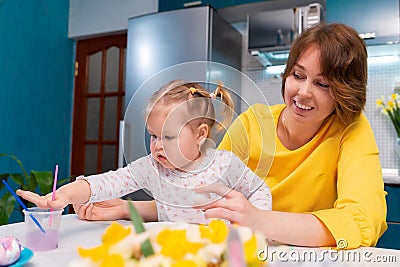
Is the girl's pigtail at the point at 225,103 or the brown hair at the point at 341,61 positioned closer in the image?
the girl's pigtail at the point at 225,103

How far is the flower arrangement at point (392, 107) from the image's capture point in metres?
2.43

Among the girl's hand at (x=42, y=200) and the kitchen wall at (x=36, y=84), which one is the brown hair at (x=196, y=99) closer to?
the girl's hand at (x=42, y=200)

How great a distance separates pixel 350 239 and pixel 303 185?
1.08 feet

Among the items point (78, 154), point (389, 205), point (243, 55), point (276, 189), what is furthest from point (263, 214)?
point (78, 154)

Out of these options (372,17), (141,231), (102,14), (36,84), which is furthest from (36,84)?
(141,231)

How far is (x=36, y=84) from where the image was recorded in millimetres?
3635

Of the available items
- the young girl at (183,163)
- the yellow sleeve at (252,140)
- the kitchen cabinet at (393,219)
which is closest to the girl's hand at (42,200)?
the young girl at (183,163)

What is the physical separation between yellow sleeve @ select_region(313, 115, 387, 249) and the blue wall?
120 inches

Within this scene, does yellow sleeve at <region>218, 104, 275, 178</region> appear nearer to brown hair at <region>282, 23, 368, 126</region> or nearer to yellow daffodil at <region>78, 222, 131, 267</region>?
brown hair at <region>282, 23, 368, 126</region>

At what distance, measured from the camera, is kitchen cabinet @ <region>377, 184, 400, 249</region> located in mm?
2057

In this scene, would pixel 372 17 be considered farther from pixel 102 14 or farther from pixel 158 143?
pixel 102 14

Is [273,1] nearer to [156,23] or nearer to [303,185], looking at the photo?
[156,23]

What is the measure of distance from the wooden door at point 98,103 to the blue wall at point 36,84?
0.32 feet

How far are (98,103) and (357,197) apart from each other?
10.7 feet
